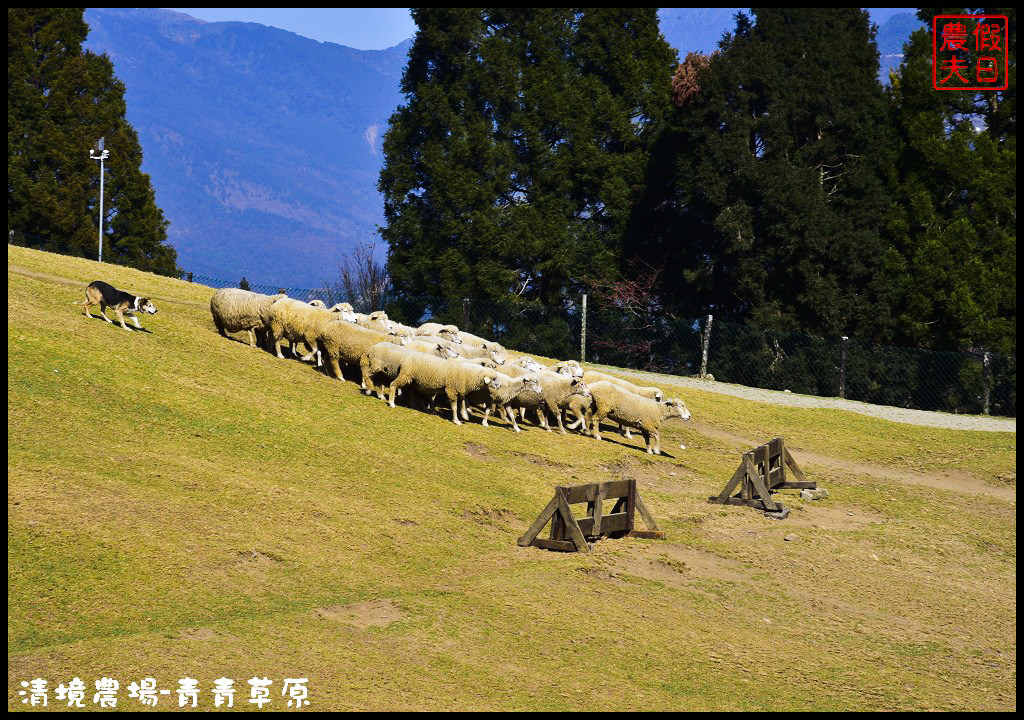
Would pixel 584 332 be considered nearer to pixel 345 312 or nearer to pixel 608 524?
pixel 345 312

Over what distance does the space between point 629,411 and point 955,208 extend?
21073 millimetres

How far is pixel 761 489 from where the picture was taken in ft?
67.8

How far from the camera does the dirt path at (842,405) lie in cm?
3350

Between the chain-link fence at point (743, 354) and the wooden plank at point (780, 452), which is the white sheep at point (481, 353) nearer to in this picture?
Answer: the wooden plank at point (780, 452)

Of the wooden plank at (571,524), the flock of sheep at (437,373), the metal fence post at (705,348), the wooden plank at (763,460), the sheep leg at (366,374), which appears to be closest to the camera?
the wooden plank at (571,524)

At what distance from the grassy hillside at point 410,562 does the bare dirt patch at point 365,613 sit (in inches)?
1.9

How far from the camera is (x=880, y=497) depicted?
2359cm

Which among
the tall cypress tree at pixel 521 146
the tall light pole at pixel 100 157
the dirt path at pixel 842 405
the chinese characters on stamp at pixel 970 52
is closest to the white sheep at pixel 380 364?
the dirt path at pixel 842 405

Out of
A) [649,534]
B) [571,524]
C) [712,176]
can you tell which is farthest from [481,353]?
[712,176]

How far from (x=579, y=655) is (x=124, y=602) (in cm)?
511

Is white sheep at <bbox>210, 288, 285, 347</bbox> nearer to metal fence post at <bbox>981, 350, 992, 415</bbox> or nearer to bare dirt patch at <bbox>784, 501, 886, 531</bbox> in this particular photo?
bare dirt patch at <bbox>784, 501, 886, 531</bbox>

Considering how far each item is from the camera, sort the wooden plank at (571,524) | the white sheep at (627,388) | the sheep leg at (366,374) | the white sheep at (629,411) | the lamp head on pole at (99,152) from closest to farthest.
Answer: the wooden plank at (571,524) → the sheep leg at (366,374) → the white sheep at (629,411) → the white sheep at (627,388) → the lamp head on pole at (99,152)

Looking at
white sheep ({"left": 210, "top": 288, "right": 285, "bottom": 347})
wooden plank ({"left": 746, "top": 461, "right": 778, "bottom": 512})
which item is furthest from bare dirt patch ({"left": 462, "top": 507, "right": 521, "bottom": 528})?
white sheep ({"left": 210, "top": 288, "right": 285, "bottom": 347})

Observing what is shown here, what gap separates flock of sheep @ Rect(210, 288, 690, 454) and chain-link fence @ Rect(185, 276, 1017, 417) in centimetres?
1079
